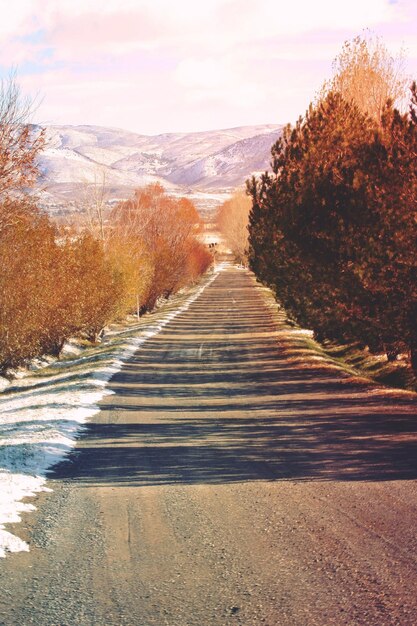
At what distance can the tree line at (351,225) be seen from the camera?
14594mm

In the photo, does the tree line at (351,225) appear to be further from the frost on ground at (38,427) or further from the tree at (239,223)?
the tree at (239,223)

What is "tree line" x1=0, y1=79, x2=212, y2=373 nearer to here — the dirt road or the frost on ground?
the frost on ground

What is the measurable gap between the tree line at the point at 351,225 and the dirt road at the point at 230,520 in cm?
206

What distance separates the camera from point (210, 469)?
9.52 m

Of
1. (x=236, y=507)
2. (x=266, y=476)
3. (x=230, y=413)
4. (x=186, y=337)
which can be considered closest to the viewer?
(x=236, y=507)

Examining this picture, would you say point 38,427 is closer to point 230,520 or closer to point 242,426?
point 242,426

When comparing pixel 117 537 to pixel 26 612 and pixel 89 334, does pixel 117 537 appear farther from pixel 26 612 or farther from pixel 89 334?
pixel 89 334

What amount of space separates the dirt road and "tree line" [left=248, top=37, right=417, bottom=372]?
2.06 m

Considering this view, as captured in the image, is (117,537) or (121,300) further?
(121,300)

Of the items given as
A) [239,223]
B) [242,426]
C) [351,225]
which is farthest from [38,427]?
[239,223]

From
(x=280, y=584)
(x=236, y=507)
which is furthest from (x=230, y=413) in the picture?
(x=280, y=584)

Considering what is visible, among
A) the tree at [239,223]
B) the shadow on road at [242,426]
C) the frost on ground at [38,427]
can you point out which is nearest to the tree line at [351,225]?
the shadow on road at [242,426]

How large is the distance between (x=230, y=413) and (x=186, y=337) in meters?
17.5

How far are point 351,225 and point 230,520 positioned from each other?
10.7 metres
